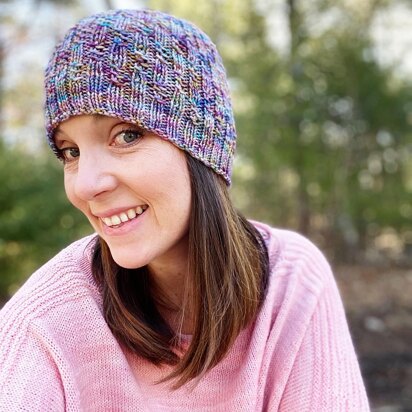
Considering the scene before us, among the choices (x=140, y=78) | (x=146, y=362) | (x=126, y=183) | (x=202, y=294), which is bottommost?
(x=146, y=362)

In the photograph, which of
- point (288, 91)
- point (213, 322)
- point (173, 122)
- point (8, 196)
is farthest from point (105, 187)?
point (288, 91)

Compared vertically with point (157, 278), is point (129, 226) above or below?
above

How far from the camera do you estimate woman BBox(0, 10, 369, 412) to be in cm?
144

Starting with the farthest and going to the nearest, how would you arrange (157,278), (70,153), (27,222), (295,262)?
(27,222) < (295,262) < (157,278) < (70,153)

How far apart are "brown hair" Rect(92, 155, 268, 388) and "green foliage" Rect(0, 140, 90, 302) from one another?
467 cm

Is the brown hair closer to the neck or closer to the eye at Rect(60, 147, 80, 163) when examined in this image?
the neck

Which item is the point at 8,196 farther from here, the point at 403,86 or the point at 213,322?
the point at 403,86

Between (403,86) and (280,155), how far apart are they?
225cm

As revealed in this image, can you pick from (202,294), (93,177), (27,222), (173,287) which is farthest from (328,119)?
(93,177)

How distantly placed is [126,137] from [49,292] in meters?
0.49

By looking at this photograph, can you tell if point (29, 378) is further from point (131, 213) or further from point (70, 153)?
point (70, 153)

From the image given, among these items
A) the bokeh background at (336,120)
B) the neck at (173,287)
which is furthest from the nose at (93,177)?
the bokeh background at (336,120)

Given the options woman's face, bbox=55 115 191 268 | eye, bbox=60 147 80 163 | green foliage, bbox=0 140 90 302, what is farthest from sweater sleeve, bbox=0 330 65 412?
green foliage, bbox=0 140 90 302

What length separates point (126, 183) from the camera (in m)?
1.43
